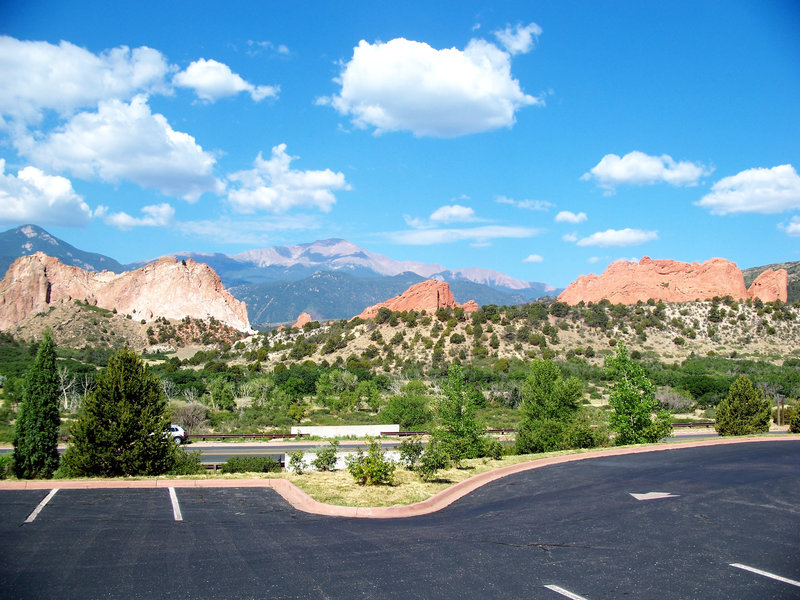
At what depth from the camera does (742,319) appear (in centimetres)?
7175

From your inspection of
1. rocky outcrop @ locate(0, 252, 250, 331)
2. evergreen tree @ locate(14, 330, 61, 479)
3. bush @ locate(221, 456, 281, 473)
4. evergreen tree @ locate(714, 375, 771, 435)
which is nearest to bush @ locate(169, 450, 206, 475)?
bush @ locate(221, 456, 281, 473)

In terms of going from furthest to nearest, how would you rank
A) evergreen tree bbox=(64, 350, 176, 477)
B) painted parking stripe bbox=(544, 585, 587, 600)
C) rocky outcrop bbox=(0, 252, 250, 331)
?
rocky outcrop bbox=(0, 252, 250, 331), evergreen tree bbox=(64, 350, 176, 477), painted parking stripe bbox=(544, 585, 587, 600)

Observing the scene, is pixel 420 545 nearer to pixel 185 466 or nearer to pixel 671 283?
pixel 185 466

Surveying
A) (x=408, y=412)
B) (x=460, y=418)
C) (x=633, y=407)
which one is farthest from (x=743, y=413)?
(x=408, y=412)

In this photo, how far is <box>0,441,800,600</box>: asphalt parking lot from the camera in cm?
689

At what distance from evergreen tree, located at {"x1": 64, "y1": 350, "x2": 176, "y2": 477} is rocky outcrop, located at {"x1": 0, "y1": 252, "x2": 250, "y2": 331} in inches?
3407

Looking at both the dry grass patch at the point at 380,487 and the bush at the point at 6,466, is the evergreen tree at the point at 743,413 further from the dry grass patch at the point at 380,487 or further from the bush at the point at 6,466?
the bush at the point at 6,466

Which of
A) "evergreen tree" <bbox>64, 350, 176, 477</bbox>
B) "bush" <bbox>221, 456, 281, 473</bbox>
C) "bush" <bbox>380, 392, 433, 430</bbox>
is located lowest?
"bush" <bbox>380, 392, 433, 430</bbox>

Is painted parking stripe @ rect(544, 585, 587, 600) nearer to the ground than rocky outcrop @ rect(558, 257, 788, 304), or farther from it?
nearer to the ground

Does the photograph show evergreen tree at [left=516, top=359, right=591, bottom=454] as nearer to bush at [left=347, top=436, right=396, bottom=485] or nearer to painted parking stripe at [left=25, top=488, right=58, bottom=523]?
bush at [left=347, top=436, right=396, bottom=485]

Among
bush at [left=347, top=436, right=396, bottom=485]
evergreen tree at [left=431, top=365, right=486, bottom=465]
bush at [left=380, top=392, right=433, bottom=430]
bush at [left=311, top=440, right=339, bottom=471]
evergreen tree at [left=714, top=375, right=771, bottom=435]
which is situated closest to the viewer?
bush at [left=347, top=436, right=396, bottom=485]

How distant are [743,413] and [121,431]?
28.8 m

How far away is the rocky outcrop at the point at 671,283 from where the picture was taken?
81.2m

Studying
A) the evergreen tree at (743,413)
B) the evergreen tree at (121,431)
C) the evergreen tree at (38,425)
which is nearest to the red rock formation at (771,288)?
the evergreen tree at (743,413)
